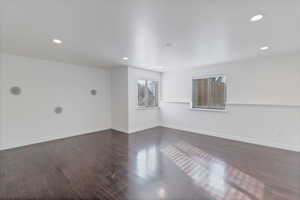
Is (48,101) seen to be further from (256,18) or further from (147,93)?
(256,18)

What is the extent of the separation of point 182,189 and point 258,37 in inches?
115

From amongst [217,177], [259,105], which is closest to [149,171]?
[217,177]

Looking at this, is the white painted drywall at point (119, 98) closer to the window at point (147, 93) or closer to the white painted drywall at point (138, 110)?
the white painted drywall at point (138, 110)

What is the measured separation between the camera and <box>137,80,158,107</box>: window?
538 cm

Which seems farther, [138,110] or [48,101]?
[138,110]

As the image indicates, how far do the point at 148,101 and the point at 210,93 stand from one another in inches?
97.8

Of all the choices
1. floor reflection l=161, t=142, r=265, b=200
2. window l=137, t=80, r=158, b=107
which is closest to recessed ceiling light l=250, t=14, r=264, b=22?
floor reflection l=161, t=142, r=265, b=200

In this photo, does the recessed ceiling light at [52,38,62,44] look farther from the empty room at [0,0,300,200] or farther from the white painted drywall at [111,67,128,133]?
the white painted drywall at [111,67,128,133]

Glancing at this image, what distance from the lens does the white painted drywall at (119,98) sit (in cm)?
485

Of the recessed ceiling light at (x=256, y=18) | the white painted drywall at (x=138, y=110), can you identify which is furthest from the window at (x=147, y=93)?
the recessed ceiling light at (x=256, y=18)

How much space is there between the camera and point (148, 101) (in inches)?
227

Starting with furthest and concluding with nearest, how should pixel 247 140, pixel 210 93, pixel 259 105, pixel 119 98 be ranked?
1. pixel 119 98
2. pixel 210 93
3. pixel 247 140
4. pixel 259 105

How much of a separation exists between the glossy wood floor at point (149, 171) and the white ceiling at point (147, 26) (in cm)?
243

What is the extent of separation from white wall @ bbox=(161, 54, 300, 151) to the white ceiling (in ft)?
2.31
